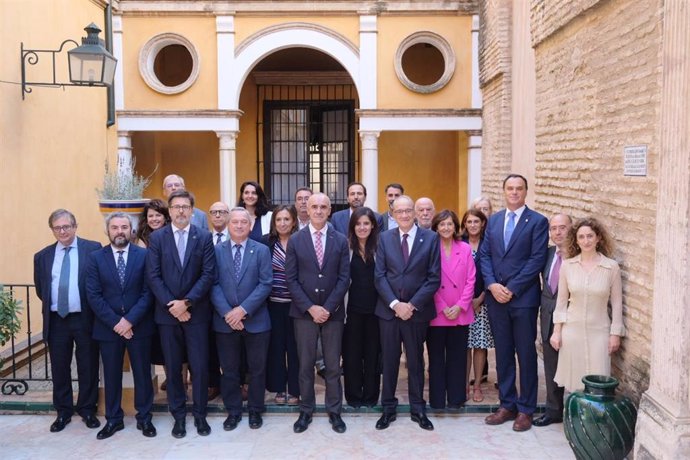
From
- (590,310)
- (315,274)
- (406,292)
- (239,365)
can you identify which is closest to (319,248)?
(315,274)

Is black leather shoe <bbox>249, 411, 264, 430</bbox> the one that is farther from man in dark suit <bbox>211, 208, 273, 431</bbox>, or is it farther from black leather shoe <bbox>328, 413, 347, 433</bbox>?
black leather shoe <bbox>328, 413, 347, 433</bbox>

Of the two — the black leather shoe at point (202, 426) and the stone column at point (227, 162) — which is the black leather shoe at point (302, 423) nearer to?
the black leather shoe at point (202, 426)

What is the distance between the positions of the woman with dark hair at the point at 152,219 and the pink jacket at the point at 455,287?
245 centimetres

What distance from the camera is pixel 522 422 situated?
586 cm

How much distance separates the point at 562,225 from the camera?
569 centimetres

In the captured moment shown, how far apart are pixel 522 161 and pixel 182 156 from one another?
766cm

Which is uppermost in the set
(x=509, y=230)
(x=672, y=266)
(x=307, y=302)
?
(x=509, y=230)

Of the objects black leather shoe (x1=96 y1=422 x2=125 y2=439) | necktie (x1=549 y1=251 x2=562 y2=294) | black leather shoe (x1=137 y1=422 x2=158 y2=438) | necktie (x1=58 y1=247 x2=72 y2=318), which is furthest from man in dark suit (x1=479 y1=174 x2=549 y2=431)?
necktie (x1=58 y1=247 x2=72 y2=318)

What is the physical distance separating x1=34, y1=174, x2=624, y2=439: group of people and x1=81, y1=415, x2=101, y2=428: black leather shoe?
0.04ft

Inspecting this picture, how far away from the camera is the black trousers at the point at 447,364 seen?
6.10m

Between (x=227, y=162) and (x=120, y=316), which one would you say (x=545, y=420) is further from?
(x=227, y=162)

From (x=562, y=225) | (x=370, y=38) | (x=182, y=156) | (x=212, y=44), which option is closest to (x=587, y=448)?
(x=562, y=225)

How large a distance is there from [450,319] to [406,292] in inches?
19.2

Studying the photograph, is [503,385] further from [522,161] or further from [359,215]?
[522,161]
